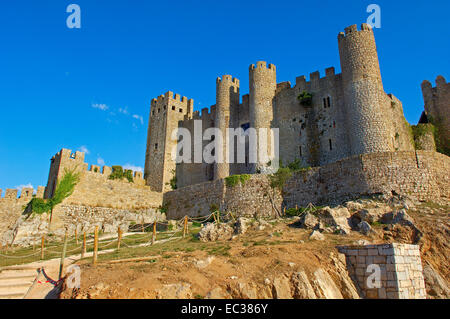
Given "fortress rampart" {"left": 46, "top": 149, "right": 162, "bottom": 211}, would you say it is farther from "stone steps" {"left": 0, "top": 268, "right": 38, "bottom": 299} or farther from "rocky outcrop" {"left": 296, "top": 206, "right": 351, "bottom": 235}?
"rocky outcrop" {"left": 296, "top": 206, "right": 351, "bottom": 235}

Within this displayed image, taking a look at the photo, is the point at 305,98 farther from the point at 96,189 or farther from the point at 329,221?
the point at 96,189

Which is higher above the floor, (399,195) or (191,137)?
(191,137)

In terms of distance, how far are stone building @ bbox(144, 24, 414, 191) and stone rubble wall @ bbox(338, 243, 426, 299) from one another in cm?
1285

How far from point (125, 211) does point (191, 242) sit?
1378 centimetres

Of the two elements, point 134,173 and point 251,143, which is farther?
point 134,173

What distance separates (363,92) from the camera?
73.5 feet

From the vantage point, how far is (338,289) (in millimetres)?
Result: 9008

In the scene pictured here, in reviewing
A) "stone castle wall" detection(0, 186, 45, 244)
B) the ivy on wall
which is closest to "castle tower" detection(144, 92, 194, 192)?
the ivy on wall

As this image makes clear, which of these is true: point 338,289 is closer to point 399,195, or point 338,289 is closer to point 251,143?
point 399,195

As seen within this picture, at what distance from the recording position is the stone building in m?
22.3

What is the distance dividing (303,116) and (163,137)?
50.8 ft

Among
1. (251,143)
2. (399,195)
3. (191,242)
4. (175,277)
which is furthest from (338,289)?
(251,143)

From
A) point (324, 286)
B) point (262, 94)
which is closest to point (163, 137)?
point (262, 94)

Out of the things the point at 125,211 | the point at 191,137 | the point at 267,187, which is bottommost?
the point at 125,211
